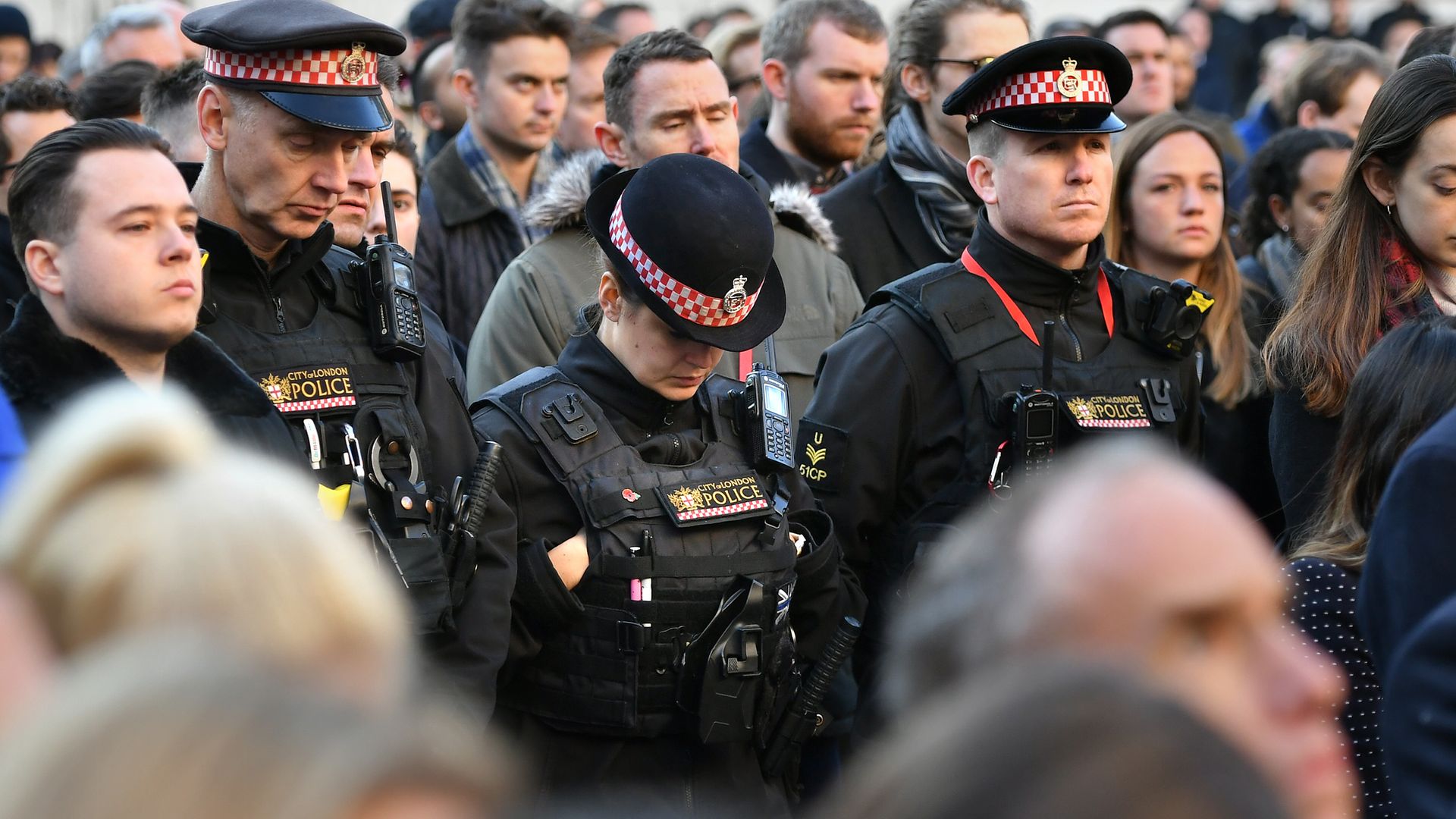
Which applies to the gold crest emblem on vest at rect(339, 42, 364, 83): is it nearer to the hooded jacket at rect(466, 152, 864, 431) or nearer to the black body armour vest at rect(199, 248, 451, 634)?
the black body armour vest at rect(199, 248, 451, 634)

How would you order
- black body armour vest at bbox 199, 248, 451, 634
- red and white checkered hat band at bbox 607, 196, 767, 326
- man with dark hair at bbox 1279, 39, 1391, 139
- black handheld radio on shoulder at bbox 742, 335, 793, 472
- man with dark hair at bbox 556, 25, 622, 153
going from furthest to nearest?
man with dark hair at bbox 556, 25, 622, 153 < man with dark hair at bbox 1279, 39, 1391, 139 < black handheld radio on shoulder at bbox 742, 335, 793, 472 < red and white checkered hat band at bbox 607, 196, 767, 326 < black body armour vest at bbox 199, 248, 451, 634

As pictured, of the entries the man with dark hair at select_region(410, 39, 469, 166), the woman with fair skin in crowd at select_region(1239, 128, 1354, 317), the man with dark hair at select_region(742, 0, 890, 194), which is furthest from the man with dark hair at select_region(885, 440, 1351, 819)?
the man with dark hair at select_region(410, 39, 469, 166)

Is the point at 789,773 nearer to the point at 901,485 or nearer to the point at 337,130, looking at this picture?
the point at 901,485

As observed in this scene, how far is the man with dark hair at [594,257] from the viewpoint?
4984 millimetres

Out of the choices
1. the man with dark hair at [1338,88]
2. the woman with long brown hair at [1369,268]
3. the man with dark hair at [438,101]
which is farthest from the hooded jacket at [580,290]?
the man with dark hair at [1338,88]

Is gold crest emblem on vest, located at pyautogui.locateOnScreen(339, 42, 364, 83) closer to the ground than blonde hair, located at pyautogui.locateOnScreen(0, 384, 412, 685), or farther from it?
closer to the ground

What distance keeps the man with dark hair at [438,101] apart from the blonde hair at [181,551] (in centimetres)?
647

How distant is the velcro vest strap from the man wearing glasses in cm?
218

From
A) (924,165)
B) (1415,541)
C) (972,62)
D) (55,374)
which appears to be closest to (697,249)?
(55,374)

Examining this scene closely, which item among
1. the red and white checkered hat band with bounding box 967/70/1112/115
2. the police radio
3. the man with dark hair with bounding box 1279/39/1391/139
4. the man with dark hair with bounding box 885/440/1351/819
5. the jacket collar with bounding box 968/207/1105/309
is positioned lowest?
the man with dark hair with bounding box 1279/39/1391/139

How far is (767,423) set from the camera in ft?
12.9

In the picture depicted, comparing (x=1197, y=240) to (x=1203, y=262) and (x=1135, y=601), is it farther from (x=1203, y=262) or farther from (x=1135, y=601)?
(x=1135, y=601)

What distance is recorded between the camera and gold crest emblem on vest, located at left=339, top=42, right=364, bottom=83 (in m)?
3.73

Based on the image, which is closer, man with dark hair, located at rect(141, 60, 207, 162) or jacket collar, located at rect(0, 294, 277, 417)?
jacket collar, located at rect(0, 294, 277, 417)
